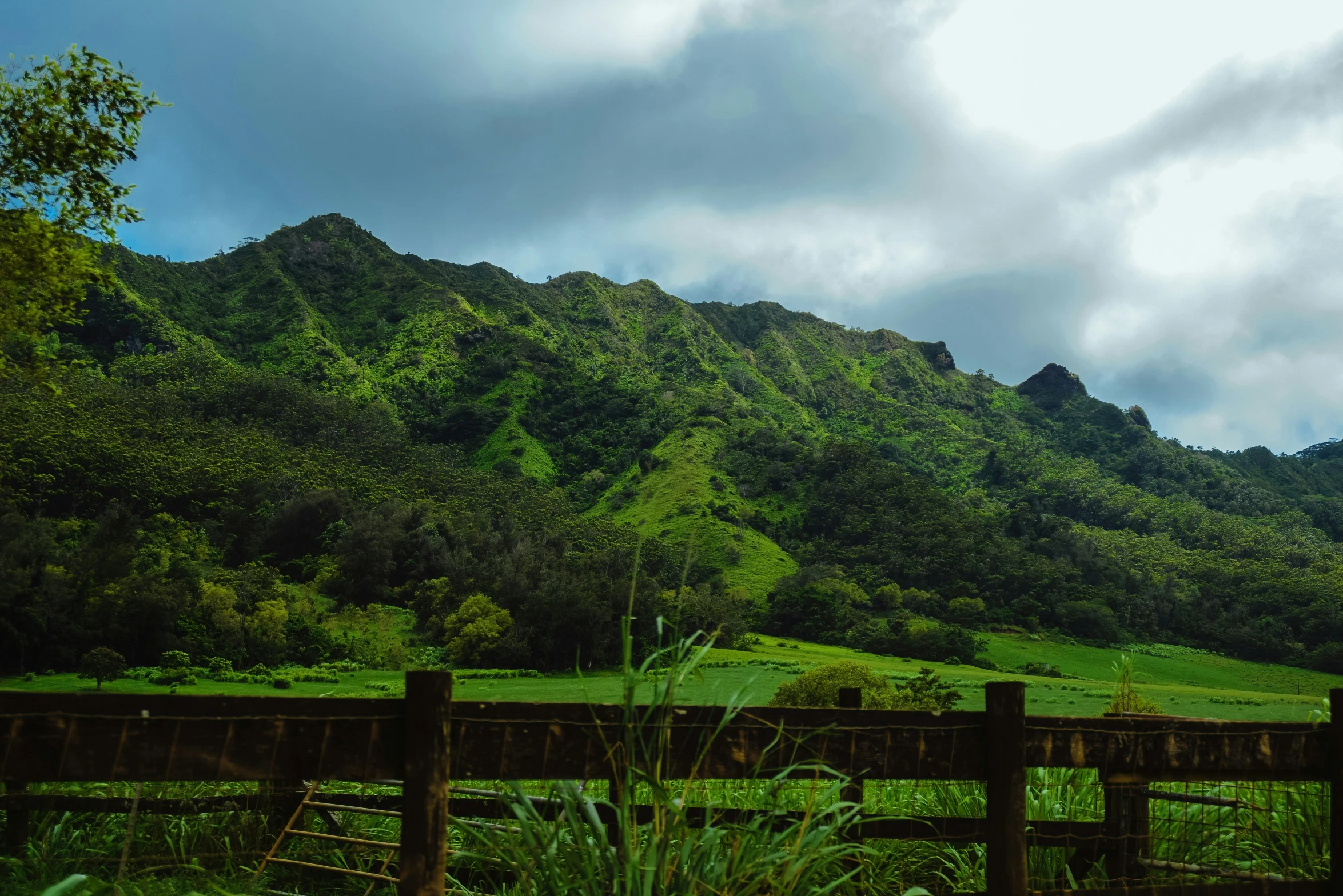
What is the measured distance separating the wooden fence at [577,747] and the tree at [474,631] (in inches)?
1991

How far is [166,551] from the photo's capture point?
5422 cm

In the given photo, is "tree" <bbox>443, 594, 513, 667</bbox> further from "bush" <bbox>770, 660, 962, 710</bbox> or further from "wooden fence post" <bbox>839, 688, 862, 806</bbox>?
"wooden fence post" <bbox>839, 688, 862, 806</bbox>

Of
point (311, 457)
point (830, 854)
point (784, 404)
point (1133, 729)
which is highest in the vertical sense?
point (784, 404)

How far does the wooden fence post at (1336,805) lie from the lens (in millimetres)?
3260

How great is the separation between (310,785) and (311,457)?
76600 mm

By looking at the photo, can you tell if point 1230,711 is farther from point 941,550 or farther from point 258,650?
point 258,650

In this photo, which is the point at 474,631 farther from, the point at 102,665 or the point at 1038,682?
the point at 1038,682

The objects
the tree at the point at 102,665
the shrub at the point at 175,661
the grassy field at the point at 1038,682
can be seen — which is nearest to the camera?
the tree at the point at 102,665

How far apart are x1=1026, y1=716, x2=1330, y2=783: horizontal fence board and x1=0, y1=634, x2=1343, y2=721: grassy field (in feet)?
66.9

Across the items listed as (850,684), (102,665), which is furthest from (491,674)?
(850,684)

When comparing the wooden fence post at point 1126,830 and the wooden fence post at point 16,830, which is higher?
the wooden fence post at point 1126,830

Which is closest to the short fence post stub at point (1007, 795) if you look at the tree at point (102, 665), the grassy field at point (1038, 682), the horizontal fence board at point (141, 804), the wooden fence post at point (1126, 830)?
the wooden fence post at point (1126, 830)

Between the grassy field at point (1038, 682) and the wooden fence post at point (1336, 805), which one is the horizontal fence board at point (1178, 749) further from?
the grassy field at point (1038, 682)

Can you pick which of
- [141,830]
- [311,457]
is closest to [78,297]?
[141,830]
